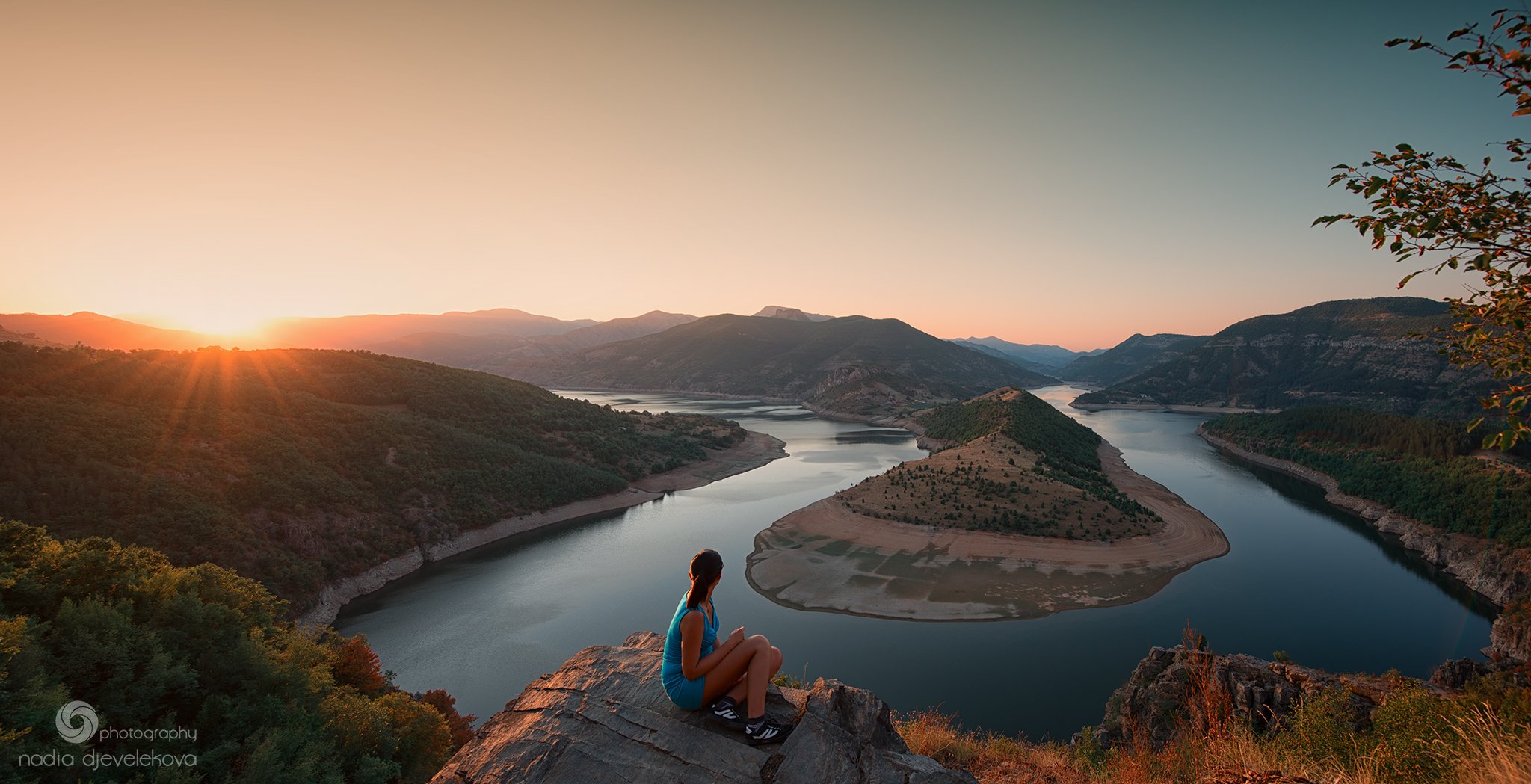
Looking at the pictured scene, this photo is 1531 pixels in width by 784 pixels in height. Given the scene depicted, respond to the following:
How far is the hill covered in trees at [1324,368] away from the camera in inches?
4264

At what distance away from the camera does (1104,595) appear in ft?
111

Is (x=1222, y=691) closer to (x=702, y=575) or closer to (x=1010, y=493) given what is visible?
(x=702, y=575)

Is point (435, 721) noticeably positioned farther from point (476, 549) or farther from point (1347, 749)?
point (476, 549)

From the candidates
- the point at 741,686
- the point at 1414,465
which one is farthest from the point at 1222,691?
the point at 1414,465

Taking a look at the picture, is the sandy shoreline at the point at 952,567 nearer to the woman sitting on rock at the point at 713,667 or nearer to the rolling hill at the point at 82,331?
the woman sitting on rock at the point at 713,667

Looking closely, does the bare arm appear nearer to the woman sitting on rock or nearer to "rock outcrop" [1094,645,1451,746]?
the woman sitting on rock

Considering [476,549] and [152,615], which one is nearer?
[152,615]

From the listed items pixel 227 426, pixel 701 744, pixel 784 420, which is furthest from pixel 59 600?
pixel 784 420

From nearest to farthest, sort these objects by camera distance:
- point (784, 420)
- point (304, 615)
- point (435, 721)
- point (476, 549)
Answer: point (435, 721), point (304, 615), point (476, 549), point (784, 420)

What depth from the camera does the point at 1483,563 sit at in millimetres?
38500

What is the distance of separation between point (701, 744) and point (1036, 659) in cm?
2629

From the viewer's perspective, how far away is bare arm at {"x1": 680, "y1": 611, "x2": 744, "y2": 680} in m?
6.66

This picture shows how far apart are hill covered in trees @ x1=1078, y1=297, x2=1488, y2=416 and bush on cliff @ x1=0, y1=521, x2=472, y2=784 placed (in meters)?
140

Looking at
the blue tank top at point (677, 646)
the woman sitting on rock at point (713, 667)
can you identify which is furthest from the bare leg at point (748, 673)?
the blue tank top at point (677, 646)
